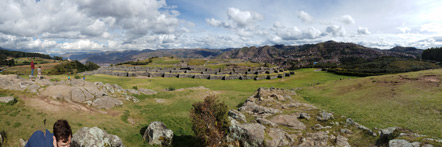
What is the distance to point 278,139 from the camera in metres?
11.4

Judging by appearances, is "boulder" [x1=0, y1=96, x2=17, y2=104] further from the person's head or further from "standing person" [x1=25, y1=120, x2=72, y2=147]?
the person's head

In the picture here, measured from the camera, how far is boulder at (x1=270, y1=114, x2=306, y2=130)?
48.9 feet

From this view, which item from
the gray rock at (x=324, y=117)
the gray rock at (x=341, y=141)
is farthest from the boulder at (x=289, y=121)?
the gray rock at (x=341, y=141)

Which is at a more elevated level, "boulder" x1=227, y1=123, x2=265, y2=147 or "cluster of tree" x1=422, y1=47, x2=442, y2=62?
"cluster of tree" x1=422, y1=47, x2=442, y2=62

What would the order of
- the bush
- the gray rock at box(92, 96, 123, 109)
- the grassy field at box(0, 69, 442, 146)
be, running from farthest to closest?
the gray rock at box(92, 96, 123, 109), the grassy field at box(0, 69, 442, 146), the bush

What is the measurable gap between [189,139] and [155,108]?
9808 millimetres

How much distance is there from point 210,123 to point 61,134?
8046 millimetres

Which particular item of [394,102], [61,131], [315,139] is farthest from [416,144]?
[61,131]

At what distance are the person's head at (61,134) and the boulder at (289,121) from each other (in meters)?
14.4

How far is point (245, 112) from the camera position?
20.2 meters

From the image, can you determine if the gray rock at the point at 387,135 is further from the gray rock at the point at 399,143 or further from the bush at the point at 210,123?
the bush at the point at 210,123

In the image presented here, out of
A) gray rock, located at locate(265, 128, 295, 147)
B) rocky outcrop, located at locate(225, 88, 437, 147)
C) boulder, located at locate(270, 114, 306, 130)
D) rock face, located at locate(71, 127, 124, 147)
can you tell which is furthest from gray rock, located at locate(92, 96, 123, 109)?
boulder, located at locate(270, 114, 306, 130)

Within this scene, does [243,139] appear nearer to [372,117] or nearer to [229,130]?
[229,130]

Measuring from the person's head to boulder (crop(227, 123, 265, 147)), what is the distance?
851cm
